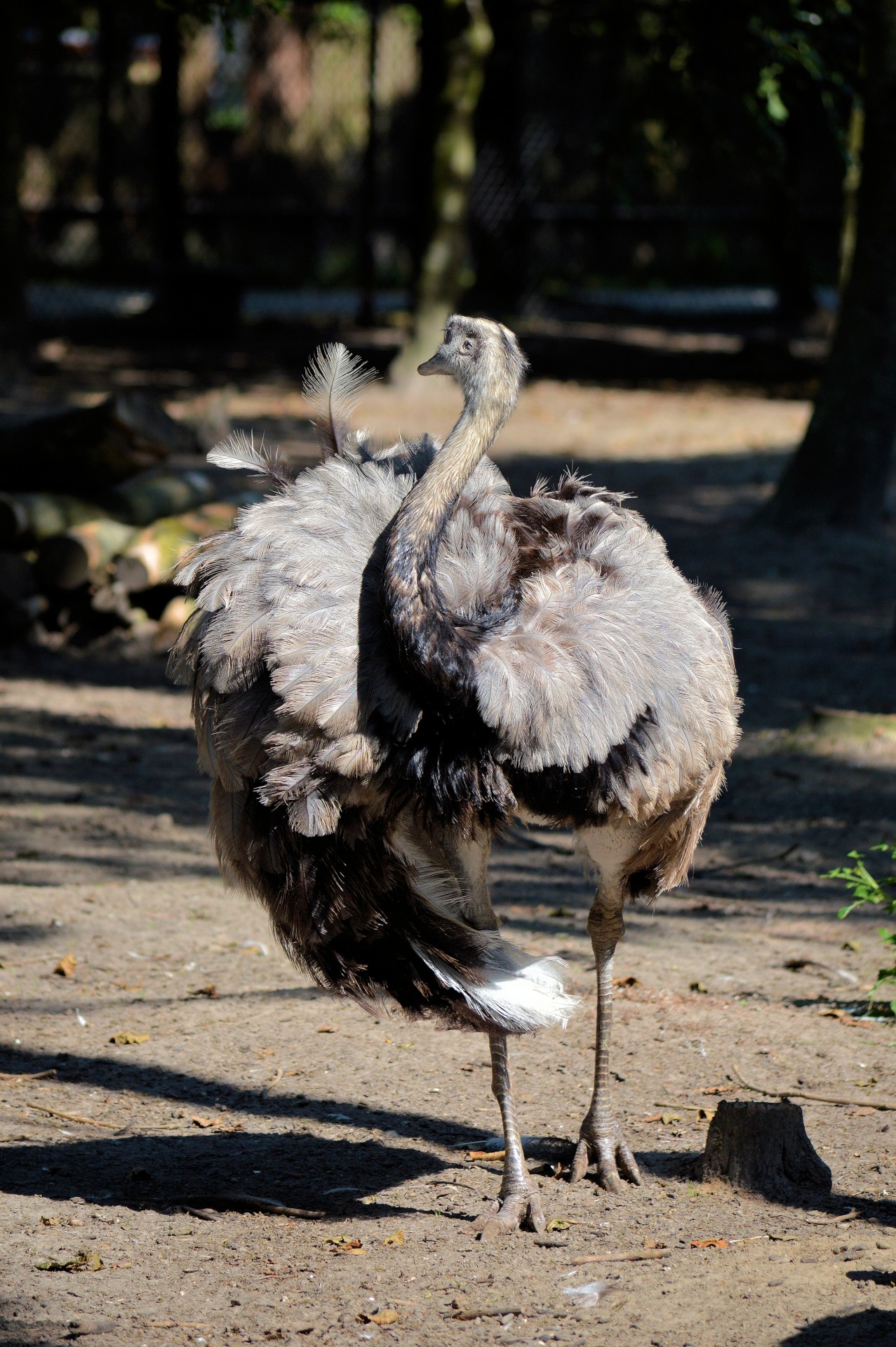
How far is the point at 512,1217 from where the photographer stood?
11.9 feet

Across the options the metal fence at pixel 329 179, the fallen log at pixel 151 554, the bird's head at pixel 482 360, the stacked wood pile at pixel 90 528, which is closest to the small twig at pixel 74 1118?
the bird's head at pixel 482 360

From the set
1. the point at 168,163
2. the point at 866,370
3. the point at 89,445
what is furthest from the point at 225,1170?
the point at 168,163

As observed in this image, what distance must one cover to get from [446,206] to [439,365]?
11.5 metres

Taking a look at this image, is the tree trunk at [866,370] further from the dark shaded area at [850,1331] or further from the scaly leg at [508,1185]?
the dark shaded area at [850,1331]

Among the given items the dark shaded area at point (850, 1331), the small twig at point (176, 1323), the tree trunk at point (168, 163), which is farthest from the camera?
the tree trunk at point (168, 163)

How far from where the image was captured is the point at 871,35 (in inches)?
351

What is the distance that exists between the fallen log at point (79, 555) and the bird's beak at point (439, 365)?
486cm

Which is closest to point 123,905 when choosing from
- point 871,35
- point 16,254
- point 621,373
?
point 871,35

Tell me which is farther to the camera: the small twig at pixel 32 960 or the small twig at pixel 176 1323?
the small twig at pixel 32 960

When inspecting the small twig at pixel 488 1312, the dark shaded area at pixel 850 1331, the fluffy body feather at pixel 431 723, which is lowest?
the small twig at pixel 488 1312

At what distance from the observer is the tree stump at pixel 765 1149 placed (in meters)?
3.66

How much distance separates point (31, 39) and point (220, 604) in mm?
21544

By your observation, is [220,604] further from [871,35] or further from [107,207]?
[107,207]

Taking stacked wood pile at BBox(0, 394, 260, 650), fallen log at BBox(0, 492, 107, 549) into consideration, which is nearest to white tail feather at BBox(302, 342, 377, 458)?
stacked wood pile at BBox(0, 394, 260, 650)
